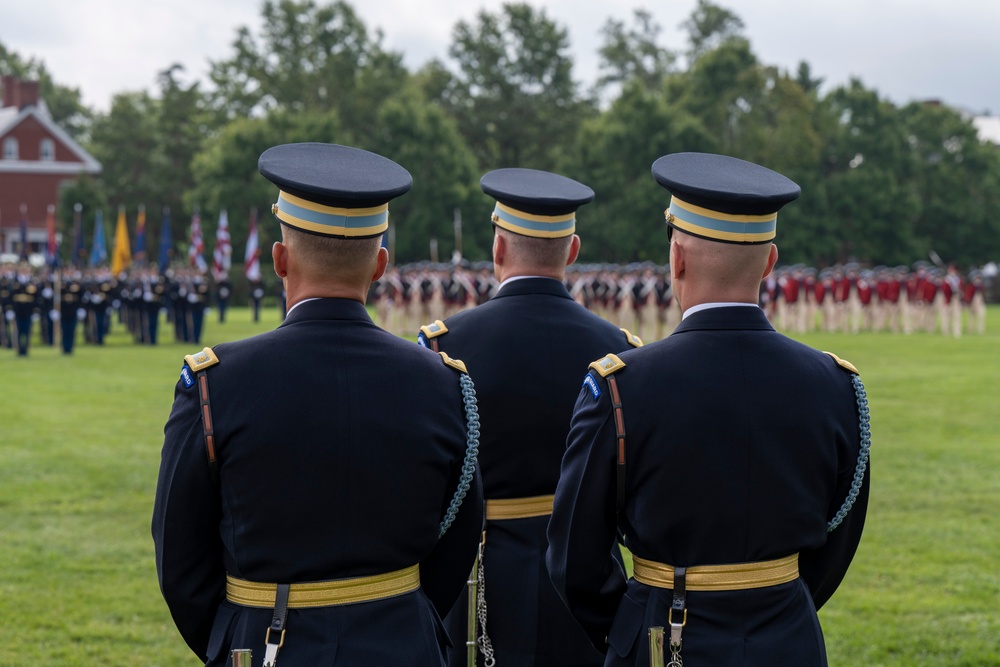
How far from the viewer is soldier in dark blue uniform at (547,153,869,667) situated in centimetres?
305

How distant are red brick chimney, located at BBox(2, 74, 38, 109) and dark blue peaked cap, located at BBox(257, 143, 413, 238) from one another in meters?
75.9

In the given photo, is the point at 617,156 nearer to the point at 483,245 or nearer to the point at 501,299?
the point at 483,245

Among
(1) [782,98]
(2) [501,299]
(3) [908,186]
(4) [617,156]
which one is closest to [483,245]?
(4) [617,156]

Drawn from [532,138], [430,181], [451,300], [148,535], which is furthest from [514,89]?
[148,535]

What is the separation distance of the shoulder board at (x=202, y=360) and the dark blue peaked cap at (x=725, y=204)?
1.30 metres

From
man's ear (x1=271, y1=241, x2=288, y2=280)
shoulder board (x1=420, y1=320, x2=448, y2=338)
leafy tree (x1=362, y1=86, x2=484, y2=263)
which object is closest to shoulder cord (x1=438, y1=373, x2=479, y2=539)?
man's ear (x1=271, y1=241, x2=288, y2=280)

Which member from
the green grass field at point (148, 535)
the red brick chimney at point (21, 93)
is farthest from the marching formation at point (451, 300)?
the red brick chimney at point (21, 93)

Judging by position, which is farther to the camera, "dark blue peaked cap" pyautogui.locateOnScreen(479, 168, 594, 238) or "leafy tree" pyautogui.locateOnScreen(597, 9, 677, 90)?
"leafy tree" pyautogui.locateOnScreen(597, 9, 677, 90)

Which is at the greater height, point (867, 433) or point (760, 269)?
point (760, 269)

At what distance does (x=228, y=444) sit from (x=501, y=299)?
1860 mm

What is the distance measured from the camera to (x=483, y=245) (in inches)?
2415

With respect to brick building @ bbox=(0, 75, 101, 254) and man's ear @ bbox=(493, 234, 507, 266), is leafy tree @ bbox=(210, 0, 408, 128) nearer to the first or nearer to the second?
brick building @ bbox=(0, 75, 101, 254)

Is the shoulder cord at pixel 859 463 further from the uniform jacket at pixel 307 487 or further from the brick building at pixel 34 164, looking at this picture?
the brick building at pixel 34 164

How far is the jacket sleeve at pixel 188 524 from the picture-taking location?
9.36 ft
